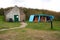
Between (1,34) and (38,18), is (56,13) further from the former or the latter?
(1,34)

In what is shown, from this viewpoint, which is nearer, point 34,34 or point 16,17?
point 34,34

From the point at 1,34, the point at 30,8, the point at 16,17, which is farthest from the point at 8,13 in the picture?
the point at 1,34

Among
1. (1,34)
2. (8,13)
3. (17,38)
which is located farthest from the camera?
(8,13)

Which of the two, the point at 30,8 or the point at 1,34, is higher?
the point at 30,8

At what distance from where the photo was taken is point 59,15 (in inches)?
2293

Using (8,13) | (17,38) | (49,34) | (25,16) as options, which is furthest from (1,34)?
(25,16)

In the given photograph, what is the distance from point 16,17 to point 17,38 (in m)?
27.6

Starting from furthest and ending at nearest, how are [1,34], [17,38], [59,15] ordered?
[59,15]
[1,34]
[17,38]

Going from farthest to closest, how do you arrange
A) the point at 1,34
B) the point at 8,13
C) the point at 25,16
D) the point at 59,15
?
the point at 59,15, the point at 25,16, the point at 8,13, the point at 1,34

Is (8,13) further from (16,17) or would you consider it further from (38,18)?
(38,18)

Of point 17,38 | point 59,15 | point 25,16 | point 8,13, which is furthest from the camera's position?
point 59,15

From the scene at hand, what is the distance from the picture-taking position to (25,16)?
5356 cm

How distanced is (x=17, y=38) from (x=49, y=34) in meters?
4.62

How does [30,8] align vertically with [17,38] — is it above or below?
above
